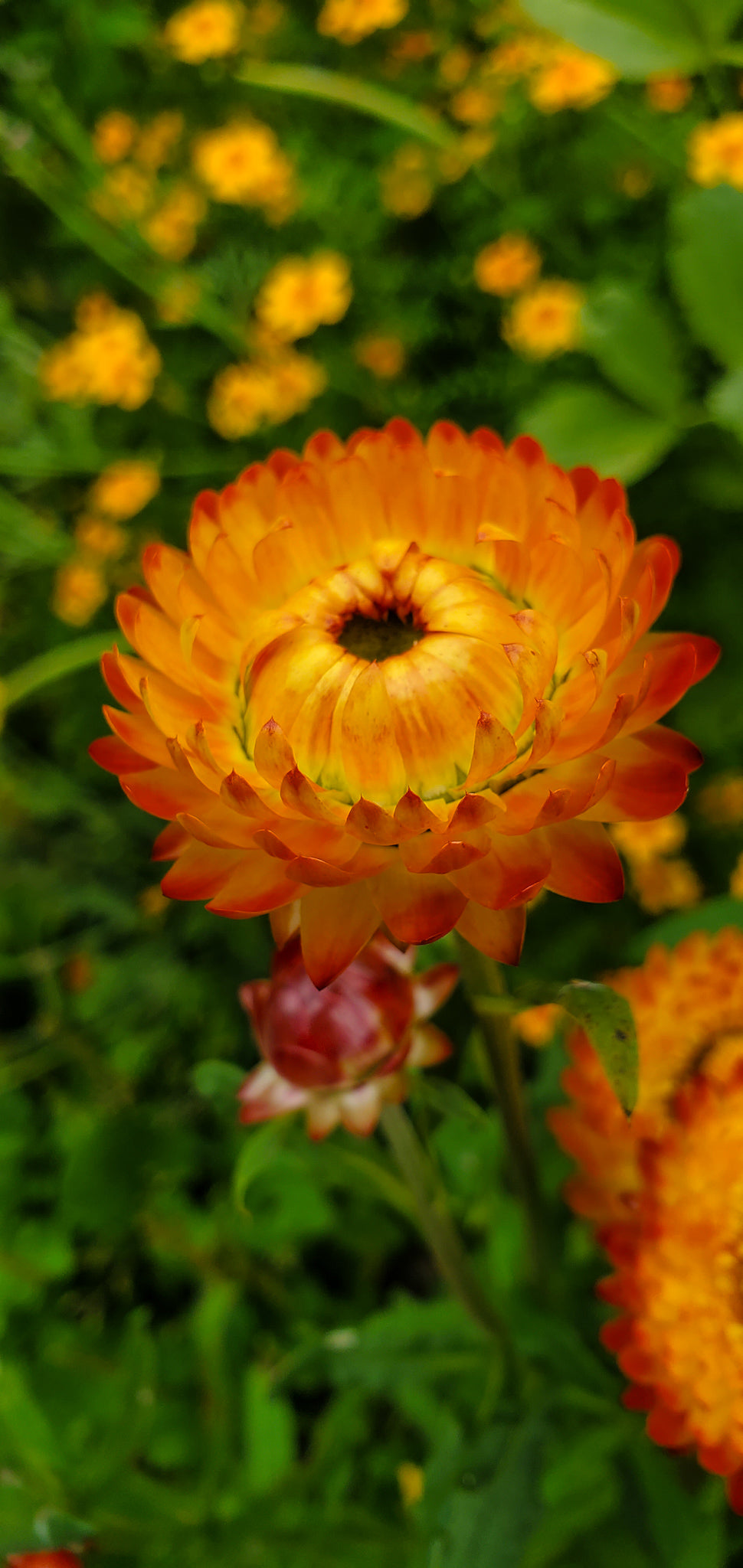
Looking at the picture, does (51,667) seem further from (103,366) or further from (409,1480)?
(409,1480)

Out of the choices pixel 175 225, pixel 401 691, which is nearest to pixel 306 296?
pixel 175 225

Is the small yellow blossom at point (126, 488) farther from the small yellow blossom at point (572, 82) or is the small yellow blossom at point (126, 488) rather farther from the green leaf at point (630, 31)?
the green leaf at point (630, 31)

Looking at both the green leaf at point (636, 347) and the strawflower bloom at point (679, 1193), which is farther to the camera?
the green leaf at point (636, 347)

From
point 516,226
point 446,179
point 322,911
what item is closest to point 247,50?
point 446,179

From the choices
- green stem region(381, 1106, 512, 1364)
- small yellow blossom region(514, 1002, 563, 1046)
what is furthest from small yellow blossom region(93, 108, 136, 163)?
green stem region(381, 1106, 512, 1364)

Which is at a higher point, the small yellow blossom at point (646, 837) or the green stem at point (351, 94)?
the green stem at point (351, 94)

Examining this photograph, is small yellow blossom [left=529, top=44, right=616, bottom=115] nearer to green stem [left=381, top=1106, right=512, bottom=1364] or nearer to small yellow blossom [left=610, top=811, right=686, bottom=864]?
small yellow blossom [left=610, top=811, right=686, bottom=864]

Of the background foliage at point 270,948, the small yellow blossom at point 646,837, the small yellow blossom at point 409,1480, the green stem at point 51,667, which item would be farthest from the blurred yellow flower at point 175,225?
the small yellow blossom at point 409,1480
